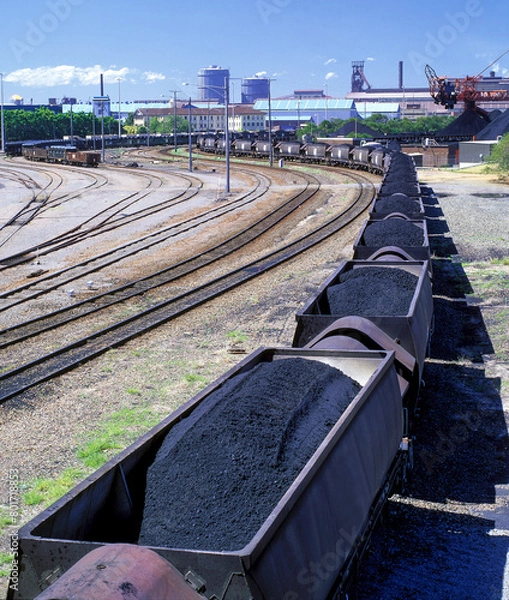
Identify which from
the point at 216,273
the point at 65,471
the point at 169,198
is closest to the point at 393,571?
the point at 65,471

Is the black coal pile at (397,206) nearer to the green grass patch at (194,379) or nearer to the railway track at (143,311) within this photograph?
the railway track at (143,311)

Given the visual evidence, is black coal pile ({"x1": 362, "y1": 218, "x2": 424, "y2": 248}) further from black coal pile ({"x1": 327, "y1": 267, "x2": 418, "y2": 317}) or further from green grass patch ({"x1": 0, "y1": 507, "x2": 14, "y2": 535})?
green grass patch ({"x1": 0, "y1": 507, "x2": 14, "y2": 535})

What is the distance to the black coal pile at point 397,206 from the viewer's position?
2461 centimetres

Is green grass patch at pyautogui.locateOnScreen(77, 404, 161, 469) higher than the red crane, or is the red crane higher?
the red crane

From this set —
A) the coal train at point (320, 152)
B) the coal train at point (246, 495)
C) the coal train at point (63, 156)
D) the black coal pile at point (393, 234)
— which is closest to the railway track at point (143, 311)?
the black coal pile at point (393, 234)

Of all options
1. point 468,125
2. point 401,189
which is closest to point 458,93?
point 468,125

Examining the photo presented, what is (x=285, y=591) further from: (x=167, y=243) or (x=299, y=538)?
(x=167, y=243)

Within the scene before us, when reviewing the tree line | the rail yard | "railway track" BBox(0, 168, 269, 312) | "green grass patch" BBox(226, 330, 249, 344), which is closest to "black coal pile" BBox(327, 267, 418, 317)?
the rail yard

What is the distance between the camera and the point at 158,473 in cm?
675

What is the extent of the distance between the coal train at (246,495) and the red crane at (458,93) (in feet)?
282

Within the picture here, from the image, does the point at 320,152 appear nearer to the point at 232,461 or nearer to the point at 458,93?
the point at 458,93

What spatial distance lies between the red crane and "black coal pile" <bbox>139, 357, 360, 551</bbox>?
8704 centimetres

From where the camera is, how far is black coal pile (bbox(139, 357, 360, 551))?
20.3 ft

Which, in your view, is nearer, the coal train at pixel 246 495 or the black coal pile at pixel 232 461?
the coal train at pixel 246 495
